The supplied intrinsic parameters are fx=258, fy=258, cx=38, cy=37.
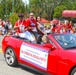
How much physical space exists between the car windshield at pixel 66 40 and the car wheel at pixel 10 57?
5.82 ft

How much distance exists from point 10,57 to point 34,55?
1.44m

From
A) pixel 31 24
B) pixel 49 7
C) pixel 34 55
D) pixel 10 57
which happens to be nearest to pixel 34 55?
pixel 34 55

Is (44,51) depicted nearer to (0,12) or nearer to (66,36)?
(66,36)

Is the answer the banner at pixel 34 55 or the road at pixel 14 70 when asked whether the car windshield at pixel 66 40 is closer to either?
the banner at pixel 34 55

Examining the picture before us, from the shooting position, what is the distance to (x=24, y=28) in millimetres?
9555

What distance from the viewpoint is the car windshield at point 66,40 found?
6.53m

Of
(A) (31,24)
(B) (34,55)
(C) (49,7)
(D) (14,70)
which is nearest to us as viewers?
(B) (34,55)

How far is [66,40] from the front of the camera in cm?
678

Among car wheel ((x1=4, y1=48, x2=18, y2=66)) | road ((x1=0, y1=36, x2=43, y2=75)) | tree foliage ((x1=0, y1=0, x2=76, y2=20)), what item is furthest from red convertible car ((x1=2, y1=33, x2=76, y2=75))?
tree foliage ((x1=0, y1=0, x2=76, y2=20))

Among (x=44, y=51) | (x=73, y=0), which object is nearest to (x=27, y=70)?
(x=44, y=51)

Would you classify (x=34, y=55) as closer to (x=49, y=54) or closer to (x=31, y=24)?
(x=49, y=54)

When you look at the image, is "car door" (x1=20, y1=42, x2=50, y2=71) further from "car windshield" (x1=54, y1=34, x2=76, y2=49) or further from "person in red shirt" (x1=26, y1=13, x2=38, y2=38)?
"person in red shirt" (x1=26, y1=13, x2=38, y2=38)

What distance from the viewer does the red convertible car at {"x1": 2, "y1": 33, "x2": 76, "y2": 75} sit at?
19.9 ft

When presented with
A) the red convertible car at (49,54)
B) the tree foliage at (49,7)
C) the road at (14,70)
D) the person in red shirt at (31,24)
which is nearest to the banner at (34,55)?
the red convertible car at (49,54)
